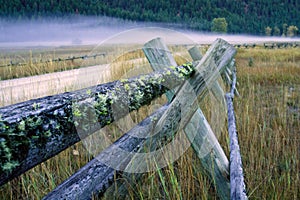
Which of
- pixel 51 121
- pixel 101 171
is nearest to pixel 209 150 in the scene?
pixel 101 171

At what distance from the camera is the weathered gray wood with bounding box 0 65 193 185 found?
701mm

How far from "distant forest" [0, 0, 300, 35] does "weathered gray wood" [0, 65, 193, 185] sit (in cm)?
5699

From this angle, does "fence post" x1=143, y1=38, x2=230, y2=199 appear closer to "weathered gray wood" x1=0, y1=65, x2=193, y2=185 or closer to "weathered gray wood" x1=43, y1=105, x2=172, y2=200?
"weathered gray wood" x1=43, y1=105, x2=172, y2=200

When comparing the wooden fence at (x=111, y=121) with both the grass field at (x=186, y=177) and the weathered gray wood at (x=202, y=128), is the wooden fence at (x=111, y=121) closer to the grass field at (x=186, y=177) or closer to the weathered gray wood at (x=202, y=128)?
the weathered gray wood at (x=202, y=128)

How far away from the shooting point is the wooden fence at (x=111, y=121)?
0.74 meters

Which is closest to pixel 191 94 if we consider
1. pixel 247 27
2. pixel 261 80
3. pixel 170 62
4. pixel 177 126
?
pixel 177 126

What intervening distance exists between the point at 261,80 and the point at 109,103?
7124mm

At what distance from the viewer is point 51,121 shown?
31.8 inches

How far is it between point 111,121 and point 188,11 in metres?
100

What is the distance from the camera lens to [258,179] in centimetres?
203

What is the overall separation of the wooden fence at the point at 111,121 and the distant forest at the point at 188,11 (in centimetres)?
5646

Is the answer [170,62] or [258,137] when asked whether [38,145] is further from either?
[258,137]

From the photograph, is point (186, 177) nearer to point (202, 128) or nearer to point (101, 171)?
point (202, 128)

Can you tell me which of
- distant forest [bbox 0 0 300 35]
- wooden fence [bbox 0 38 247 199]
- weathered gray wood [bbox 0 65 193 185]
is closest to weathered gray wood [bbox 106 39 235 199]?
wooden fence [bbox 0 38 247 199]
